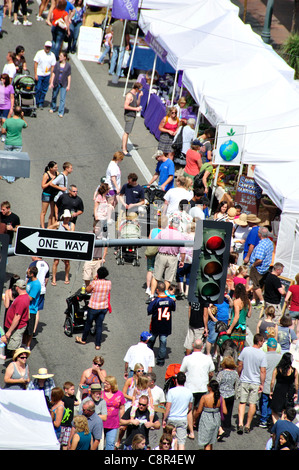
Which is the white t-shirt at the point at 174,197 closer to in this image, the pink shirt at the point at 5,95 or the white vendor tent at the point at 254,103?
the white vendor tent at the point at 254,103

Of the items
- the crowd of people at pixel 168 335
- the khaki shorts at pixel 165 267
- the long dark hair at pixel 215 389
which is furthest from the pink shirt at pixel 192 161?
the long dark hair at pixel 215 389

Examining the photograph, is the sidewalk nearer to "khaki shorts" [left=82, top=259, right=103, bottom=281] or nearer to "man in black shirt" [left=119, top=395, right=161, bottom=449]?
"khaki shorts" [left=82, top=259, right=103, bottom=281]

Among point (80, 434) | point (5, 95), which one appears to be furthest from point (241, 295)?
point (5, 95)

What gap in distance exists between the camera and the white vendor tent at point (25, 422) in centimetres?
1122

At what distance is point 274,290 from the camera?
17047mm

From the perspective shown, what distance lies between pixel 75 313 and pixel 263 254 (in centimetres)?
394

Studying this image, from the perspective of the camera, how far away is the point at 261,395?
14.8 metres

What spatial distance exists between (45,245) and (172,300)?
6.01 metres

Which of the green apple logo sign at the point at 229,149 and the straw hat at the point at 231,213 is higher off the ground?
the green apple logo sign at the point at 229,149

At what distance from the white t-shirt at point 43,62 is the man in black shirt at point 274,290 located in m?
9.30

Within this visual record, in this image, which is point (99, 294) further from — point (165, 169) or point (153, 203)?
point (165, 169)

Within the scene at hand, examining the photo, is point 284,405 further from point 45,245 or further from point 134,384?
point 45,245
